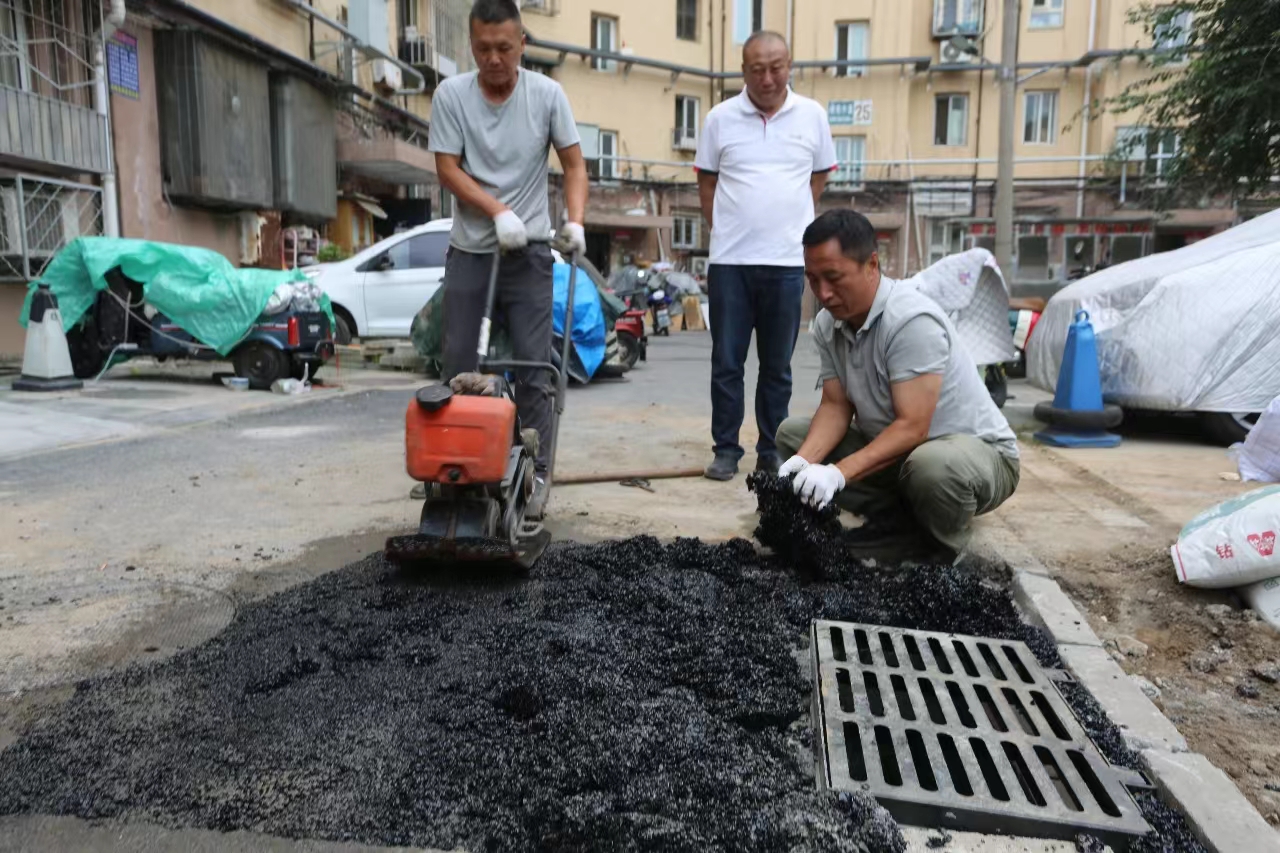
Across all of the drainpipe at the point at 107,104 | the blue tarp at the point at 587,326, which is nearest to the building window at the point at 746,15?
the drainpipe at the point at 107,104

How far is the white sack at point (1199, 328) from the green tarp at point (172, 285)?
243 inches

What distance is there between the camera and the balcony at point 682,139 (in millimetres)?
28406

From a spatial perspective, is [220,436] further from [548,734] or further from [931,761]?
[931,761]

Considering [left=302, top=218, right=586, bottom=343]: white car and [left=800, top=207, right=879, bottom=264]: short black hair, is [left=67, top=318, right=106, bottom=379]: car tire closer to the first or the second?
[left=302, top=218, right=586, bottom=343]: white car

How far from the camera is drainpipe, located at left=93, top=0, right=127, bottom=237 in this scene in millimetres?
9430

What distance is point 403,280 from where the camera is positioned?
1020 cm

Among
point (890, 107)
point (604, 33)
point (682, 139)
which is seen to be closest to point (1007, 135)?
point (890, 107)

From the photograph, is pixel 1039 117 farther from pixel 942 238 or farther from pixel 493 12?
pixel 493 12

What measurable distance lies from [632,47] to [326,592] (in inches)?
1099

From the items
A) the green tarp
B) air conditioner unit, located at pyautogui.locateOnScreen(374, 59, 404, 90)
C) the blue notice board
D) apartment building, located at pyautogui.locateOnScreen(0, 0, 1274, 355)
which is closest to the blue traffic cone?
the green tarp

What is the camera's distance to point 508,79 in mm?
3367

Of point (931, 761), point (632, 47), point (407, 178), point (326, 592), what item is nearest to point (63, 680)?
point (326, 592)

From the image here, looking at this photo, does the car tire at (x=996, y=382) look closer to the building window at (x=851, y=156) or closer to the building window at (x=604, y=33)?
the building window at (x=851, y=156)

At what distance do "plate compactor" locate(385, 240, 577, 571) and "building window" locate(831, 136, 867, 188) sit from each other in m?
26.3
